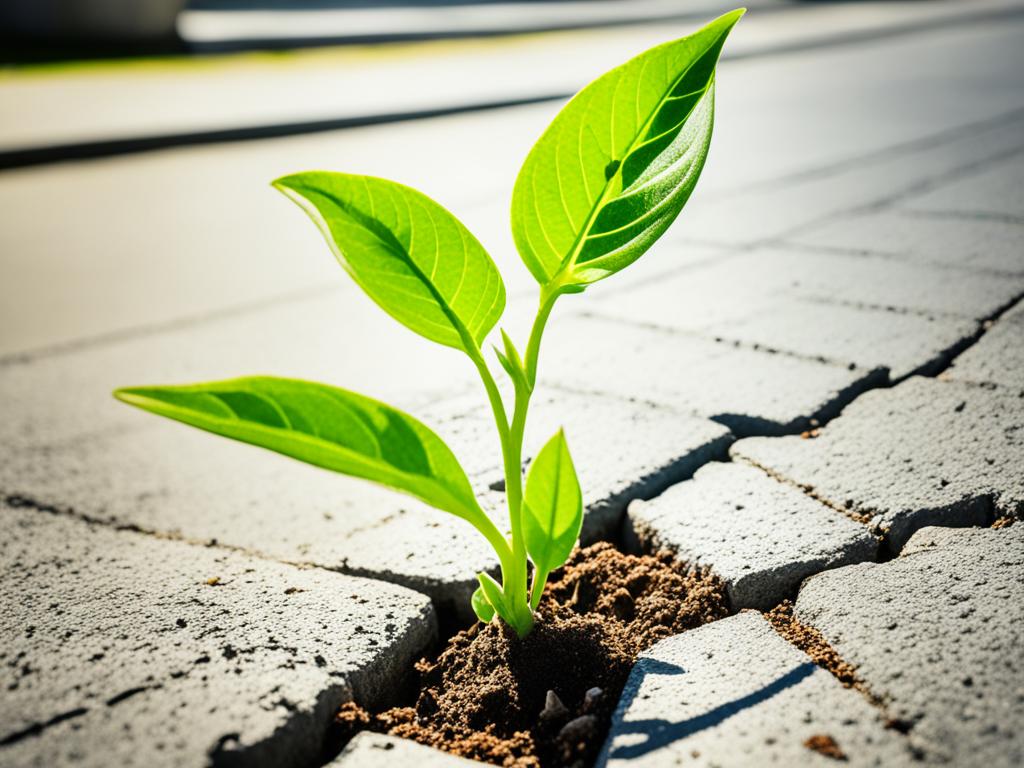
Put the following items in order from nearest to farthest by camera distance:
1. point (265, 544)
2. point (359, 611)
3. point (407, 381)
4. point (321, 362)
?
1. point (359, 611)
2. point (265, 544)
3. point (407, 381)
4. point (321, 362)

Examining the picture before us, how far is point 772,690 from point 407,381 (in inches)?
46.7

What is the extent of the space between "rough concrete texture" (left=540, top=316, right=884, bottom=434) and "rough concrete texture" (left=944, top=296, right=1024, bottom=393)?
0.14 metres

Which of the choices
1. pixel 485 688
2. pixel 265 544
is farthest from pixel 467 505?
pixel 265 544

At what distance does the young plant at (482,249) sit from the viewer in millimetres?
785

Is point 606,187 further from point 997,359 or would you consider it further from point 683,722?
point 997,359

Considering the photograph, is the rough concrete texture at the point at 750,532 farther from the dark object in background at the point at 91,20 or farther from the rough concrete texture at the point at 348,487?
the dark object in background at the point at 91,20

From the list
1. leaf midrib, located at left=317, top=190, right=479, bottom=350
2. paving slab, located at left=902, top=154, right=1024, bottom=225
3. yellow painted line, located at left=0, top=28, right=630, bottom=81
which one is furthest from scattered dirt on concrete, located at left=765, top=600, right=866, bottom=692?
yellow painted line, located at left=0, top=28, right=630, bottom=81

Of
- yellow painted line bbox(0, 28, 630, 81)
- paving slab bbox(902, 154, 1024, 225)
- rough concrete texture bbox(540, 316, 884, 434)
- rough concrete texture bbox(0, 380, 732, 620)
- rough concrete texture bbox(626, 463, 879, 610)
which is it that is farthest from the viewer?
yellow painted line bbox(0, 28, 630, 81)

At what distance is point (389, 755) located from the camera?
88cm

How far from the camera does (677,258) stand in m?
2.66

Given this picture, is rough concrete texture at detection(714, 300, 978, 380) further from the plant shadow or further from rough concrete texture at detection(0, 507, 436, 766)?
rough concrete texture at detection(0, 507, 436, 766)

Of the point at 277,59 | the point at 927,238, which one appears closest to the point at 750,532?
the point at 927,238

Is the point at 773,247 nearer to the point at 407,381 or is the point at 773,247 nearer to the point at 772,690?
the point at 407,381

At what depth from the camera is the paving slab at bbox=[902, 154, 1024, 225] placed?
2.64m
